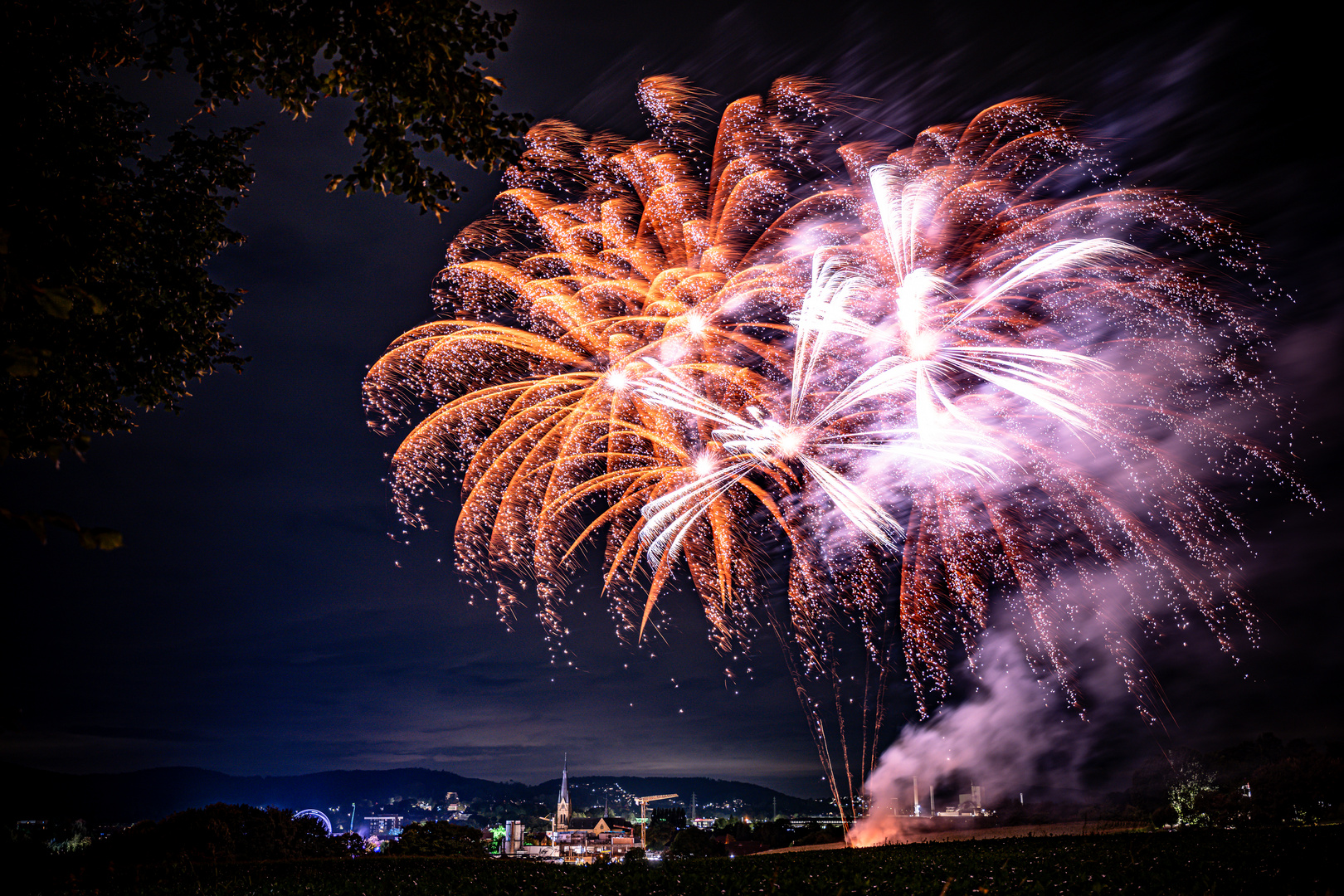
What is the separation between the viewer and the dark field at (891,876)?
28.2ft

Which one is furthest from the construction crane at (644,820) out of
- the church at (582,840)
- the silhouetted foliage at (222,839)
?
the silhouetted foliage at (222,839)

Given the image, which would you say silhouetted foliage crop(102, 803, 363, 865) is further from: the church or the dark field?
the church

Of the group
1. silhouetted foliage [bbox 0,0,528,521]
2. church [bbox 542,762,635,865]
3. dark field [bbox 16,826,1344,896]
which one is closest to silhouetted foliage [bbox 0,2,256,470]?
silhouetted foliage [bbox 0,0,528,521]

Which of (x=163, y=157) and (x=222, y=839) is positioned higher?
(x=163, y=157)

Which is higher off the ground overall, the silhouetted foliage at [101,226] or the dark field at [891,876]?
the silhouetted foliage at [101,226]

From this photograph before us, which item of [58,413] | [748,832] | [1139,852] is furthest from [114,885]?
[748,832]

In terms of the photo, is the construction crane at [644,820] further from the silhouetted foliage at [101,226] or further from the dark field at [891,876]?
the silhouetted foliage at [101,226]

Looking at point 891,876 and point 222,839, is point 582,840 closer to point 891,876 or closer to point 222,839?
point 222,839

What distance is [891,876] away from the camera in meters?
9.84

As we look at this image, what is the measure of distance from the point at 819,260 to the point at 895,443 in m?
4.35

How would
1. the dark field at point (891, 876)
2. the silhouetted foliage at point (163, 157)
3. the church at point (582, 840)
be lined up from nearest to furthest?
1. the silhouetted foliage at point (163, 157)
2. the dark field at point (891, 876)
3. the church at point (582, 840)

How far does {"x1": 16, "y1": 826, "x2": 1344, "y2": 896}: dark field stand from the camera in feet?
28.2

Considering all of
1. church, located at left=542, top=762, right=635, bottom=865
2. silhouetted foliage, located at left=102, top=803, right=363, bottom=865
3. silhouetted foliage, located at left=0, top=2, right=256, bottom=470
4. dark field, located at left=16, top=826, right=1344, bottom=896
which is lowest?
church, located at left=542, top=762, right=635, bottom=865

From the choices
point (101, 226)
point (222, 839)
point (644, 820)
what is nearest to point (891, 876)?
point (101, 226)
